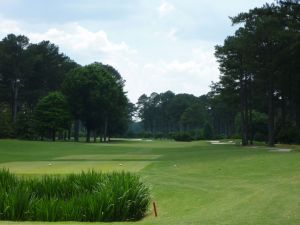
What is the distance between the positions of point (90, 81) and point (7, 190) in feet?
305

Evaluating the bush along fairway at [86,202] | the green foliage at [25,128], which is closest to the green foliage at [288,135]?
the green foliage at [25,128]

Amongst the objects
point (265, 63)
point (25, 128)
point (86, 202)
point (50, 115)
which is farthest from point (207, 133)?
point (86, 202)

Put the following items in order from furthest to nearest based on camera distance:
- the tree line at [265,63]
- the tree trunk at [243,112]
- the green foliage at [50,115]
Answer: the green foliage at [50,115] < the tree trunk at [243,112] < the tree line at [265,63]

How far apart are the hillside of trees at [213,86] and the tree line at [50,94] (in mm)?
195

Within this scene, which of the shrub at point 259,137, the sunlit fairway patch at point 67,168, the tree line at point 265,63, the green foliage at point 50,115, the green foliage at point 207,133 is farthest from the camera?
the green foliage at point 207,133

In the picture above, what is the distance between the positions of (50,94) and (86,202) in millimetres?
92212

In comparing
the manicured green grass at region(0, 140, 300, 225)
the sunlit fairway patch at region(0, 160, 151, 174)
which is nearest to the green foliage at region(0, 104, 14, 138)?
the sunlit fairway patch at region(0, 160, 151, 174)

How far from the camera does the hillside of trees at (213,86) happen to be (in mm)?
63344

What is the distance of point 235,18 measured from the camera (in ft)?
219

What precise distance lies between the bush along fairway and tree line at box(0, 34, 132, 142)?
279 ft

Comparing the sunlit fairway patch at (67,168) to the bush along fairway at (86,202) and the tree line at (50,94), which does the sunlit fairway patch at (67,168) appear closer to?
the bush along fairway at (86,202)

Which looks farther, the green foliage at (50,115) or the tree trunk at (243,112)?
the green foliage at (50,115)

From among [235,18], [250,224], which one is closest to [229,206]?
[250,224]

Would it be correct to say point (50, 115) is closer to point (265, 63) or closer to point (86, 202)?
point (265, 63)
